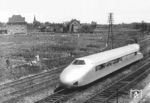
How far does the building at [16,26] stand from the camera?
348 ft

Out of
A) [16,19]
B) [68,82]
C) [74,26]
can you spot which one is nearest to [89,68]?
[68,82]

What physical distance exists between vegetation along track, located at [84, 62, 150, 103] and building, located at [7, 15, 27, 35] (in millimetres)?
87055

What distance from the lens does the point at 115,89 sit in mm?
19578

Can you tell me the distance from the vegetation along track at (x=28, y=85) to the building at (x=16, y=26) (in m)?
84.2

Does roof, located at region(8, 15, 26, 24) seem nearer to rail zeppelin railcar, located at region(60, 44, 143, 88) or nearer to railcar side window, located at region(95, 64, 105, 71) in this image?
rail zeppelin railcar, located at region(60, 44, 143, 88)

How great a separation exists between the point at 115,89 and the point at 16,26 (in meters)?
94.7

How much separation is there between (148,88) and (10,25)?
98697mm

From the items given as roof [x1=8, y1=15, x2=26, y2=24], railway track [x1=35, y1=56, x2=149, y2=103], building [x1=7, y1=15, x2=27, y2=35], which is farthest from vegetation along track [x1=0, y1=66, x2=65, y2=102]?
roof [x1=8, y1=15, x2=26, y2=24]

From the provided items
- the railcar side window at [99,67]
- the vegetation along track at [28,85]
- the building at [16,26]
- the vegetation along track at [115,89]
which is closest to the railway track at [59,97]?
the vegetation along track at [115,89]

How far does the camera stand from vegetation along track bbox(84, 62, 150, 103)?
55.4 feet

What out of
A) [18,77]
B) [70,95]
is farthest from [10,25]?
[70,95]

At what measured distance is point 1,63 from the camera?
28906mm

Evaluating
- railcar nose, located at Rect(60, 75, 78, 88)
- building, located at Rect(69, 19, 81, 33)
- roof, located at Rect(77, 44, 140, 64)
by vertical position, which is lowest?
railcar nose, located at Rect(60, 75, 78, 88)

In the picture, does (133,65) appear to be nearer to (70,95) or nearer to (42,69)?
(42,69)
